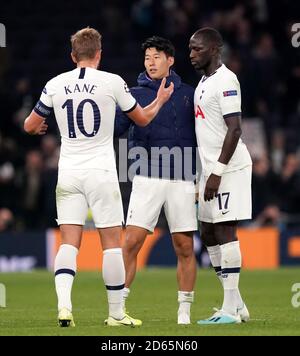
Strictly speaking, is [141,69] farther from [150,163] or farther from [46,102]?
[46,102]

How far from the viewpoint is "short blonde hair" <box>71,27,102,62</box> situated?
9.75 meters

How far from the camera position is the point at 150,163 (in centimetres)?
1059

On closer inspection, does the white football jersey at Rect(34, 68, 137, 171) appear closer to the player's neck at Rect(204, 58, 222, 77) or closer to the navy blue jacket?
the navy blue jacket

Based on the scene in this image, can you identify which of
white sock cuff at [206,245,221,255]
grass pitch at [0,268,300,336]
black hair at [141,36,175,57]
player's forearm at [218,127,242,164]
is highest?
black hair at [141,36,175,57]

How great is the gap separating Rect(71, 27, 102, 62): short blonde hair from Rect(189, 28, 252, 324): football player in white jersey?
109cm

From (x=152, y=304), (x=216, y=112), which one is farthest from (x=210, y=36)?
(x=152, y=304)

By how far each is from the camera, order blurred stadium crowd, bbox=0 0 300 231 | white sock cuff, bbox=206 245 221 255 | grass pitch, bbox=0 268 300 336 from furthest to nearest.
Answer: blurred stadium crowd, bbox=0 0 300 231 → white sock cuff, bbox=206 245 221 255 → grass pitch, bbox=0 268 300 336

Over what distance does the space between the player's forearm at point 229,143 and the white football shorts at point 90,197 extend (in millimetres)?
992

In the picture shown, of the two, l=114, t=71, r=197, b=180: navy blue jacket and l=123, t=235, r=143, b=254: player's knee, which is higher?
l=114, t=71, r=197, b=180: navy blue jacket

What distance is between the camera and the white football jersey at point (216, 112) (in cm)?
1034

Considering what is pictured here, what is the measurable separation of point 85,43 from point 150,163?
1355 mm

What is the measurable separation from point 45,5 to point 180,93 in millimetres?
15690

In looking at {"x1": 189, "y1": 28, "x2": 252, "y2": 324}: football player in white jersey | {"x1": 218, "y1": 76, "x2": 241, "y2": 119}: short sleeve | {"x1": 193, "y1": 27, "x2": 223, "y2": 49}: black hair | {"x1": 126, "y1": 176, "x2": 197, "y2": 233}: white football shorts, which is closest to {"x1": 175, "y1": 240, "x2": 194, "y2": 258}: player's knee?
{"x1": 126, "y1": 176, "x2": 197, "y2": 233}: white football shorts

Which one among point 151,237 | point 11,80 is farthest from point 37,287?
point 11,80
